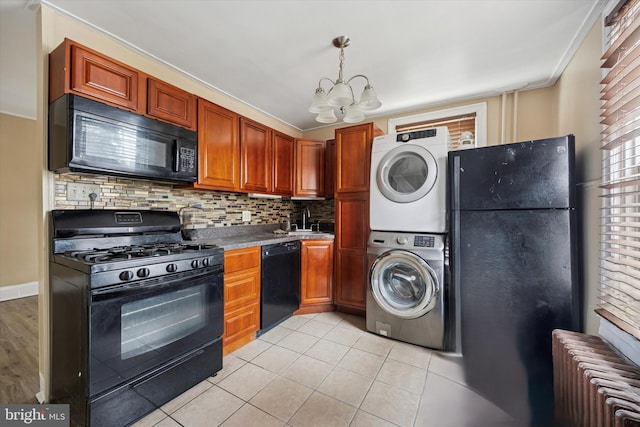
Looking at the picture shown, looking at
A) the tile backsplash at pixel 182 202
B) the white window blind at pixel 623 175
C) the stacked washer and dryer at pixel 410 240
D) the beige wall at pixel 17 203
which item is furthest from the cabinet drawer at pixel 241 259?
the beige wall at pixel 17 203

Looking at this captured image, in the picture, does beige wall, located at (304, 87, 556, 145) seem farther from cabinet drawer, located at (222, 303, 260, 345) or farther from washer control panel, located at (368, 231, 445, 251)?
cabinet drawer, located at (222, 303, 260, 345)

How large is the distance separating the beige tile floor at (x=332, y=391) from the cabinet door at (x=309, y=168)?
1786 millimetres

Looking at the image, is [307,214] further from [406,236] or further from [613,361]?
[613,361]

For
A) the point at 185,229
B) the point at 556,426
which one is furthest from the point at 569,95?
the point at 185,229

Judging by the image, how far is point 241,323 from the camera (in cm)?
217

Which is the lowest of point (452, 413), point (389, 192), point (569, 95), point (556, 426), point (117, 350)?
point (452, 413)

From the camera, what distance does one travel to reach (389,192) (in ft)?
7.85

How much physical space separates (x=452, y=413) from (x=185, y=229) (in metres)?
2.36

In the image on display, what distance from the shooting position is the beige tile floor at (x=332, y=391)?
4.76ft

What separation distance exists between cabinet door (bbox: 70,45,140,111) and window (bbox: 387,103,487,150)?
2752 mm

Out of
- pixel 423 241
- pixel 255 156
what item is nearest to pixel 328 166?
pixel 255 156

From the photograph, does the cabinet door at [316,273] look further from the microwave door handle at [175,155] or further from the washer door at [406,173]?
the microwave door handle at [175,155]

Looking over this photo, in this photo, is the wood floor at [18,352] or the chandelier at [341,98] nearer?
the wood floor at [18,352]

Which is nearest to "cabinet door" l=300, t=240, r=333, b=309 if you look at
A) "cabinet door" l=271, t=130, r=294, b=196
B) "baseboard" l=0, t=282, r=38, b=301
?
"cabinet door" l=271, t=130, r=294, b=196
